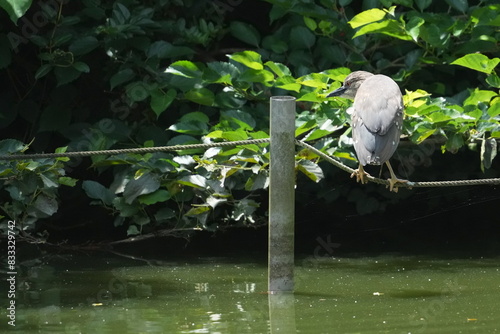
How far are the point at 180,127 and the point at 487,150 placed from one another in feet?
6.43

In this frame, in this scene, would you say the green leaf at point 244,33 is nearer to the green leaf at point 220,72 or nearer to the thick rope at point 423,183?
the green leaf at point 220,72

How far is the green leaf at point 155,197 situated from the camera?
5746 mm

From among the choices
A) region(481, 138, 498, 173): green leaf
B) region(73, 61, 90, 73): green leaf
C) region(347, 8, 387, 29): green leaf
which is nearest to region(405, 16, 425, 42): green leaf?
region(347, 8, 387, 29): green leaf

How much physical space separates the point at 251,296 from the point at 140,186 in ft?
4.33

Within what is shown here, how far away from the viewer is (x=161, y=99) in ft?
20.2

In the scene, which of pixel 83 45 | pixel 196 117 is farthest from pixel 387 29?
pixel 83 45

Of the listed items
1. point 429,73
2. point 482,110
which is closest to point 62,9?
point 429,73

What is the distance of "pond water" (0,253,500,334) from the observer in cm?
418

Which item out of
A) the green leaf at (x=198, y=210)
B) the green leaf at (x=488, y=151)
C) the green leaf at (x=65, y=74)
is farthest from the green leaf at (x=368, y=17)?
the green leaf at (x=65, y=74)

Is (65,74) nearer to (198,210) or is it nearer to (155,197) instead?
(155,197)

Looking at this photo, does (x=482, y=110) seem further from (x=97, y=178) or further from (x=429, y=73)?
(x=97, y=178)

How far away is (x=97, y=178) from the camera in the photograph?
22.4 feet

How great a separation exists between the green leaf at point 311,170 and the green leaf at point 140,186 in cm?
92

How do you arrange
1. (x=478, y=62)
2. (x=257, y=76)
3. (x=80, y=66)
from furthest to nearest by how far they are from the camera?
(x=80, y=66) → (x=257, y=76) → (x=478, y=62)
